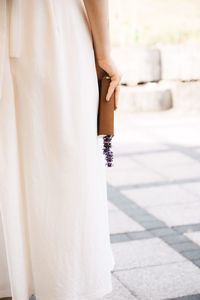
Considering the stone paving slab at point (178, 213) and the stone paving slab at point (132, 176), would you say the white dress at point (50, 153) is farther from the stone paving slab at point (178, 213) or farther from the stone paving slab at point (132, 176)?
the stone paving slab at point (132, 176)

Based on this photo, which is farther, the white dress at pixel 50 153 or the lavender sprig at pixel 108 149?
the lavender sprig at pixel 108 149

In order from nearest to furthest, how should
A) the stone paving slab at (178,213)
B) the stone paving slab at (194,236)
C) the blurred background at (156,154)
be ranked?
the blurred background at (156,154) < the stone paving slab at (194,236) < the stone paving slab at (178,213)

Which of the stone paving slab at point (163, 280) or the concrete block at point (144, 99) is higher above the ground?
the concrete block at point (144, 99)

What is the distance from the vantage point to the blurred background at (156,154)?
2.87 metres

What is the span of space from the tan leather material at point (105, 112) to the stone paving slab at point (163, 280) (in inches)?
29.7

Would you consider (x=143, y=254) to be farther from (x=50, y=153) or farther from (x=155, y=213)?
(x=50, y=153)

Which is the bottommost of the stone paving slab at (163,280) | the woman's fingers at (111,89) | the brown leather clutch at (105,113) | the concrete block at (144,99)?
the stone paving slab at (163,280)

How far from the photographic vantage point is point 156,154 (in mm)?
5473

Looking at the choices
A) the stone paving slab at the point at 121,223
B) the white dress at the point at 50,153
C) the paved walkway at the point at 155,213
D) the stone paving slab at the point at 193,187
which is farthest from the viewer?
the stone paving slab at the point at 193,187

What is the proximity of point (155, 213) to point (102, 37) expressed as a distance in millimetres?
1846

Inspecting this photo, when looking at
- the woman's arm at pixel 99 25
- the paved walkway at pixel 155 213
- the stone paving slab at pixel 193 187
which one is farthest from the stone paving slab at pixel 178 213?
the woman's arm at pixel 99 25

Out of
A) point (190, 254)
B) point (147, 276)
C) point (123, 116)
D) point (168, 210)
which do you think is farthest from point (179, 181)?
point (123, 116)

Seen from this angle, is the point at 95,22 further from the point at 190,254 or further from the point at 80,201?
the point at 190,254

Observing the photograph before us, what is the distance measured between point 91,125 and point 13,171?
0.95ft
